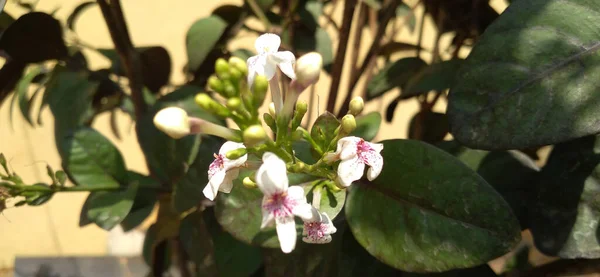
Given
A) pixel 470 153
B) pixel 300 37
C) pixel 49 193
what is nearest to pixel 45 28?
pixel 49 193

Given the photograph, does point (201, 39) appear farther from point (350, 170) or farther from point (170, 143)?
point (350, 170)

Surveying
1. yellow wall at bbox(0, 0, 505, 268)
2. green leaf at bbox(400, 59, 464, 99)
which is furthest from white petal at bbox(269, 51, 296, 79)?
yellow wall at bbox(0, 0, 505, 268)

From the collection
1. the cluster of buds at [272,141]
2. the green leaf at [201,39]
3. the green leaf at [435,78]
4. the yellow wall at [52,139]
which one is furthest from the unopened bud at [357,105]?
the yellow wall at [52,139]

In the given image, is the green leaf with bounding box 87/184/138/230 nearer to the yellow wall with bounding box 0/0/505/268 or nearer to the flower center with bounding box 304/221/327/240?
the flower center with bounding box 304/221/327/240

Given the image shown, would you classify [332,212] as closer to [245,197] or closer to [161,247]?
[245,197]

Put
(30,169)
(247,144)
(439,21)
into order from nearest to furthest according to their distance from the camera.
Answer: (247,144) → (439,21) → (30,169)

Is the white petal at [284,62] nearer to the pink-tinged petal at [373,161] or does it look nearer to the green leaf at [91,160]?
the pink-tinged petal at [373,161]

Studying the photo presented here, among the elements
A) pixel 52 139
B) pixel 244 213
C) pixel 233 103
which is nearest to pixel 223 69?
pixel 233 103
